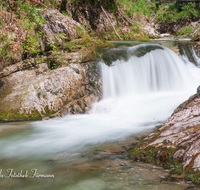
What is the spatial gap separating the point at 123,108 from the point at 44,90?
272 centimetres

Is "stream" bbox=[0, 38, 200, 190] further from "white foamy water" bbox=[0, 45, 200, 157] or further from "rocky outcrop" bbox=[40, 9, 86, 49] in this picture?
"rocky outcrop" bbox=[40, 9, 86, 49]

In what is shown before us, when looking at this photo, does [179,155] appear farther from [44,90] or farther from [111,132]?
[44,90]

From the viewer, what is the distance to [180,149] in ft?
7.66

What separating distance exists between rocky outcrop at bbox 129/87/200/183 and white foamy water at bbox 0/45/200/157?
51.8 inches

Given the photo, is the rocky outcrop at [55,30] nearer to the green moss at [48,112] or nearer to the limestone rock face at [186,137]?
the green moss at [48,112]

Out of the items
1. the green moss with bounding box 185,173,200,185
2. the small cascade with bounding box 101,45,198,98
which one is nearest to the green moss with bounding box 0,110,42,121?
the small cascade with bounding box 101,45,198,98

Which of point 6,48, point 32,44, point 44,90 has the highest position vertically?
point 32,44

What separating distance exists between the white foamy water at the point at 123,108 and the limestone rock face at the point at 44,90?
39cm

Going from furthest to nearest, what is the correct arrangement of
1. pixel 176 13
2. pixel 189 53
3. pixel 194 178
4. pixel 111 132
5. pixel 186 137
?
1. pixel 176 13
2. pixel 189 53
3. pixel 111 132
4. pixel 186 137
5. pixel 194 178

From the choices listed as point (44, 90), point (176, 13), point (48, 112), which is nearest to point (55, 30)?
point (44, 90)

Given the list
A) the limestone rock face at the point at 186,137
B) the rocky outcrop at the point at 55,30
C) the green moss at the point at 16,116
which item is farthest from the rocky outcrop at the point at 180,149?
the rocky outcrop at the point at 55,30

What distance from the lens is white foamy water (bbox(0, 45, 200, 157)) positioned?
12.8ft

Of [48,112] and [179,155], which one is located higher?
[48,112]

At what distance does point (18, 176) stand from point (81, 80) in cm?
430
